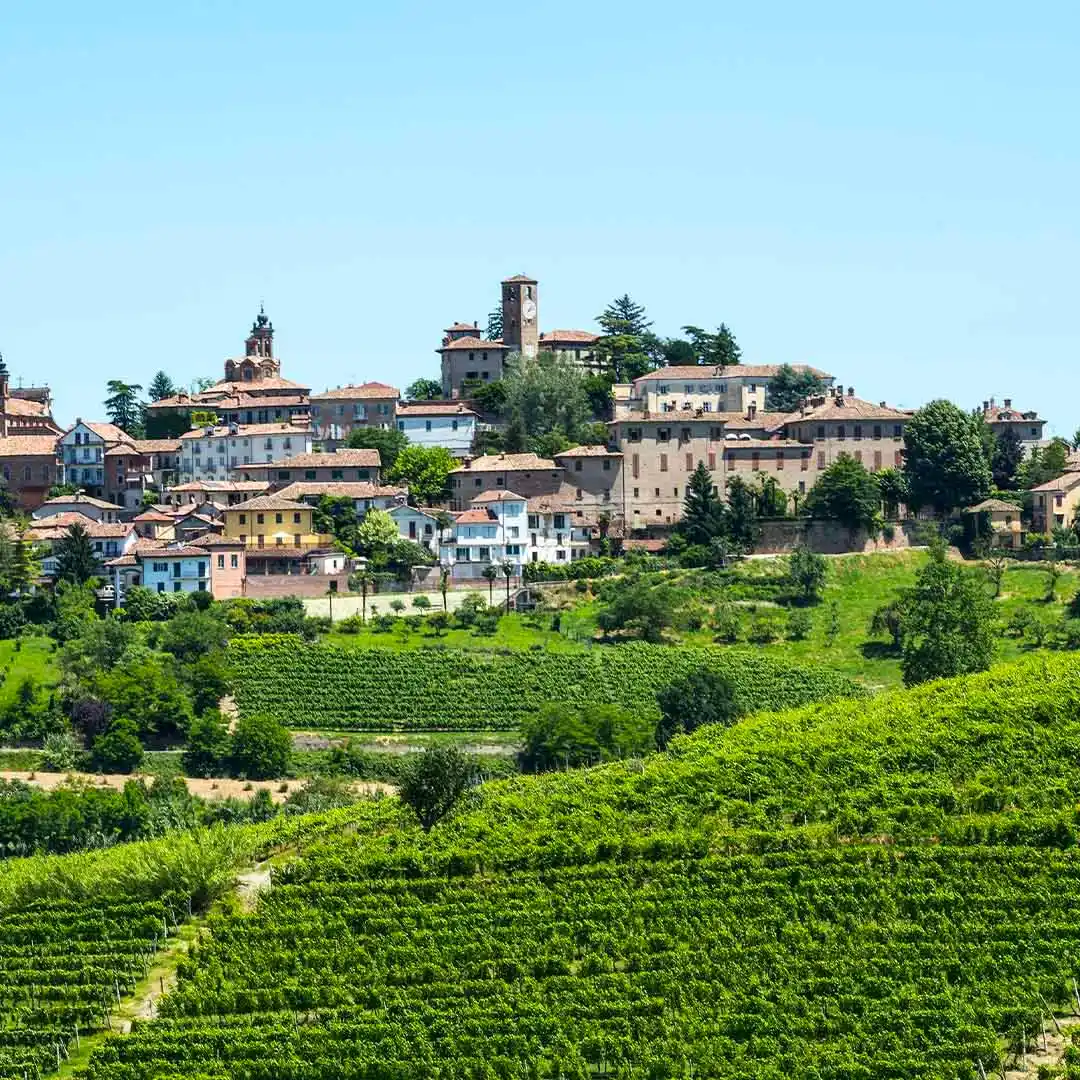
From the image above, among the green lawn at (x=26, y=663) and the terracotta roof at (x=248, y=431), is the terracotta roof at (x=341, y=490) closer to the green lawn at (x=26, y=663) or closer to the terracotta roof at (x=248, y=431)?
the terracotta roof at (x=248, y=431)

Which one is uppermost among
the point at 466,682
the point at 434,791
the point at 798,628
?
the point at 798,628

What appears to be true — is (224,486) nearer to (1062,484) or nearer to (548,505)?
(548,505)

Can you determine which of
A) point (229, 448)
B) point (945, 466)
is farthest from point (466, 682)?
point (229, 448)

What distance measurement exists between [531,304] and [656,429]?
16474mm

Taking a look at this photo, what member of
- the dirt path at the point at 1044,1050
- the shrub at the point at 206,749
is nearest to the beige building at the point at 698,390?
the shrub at the point at 206,749

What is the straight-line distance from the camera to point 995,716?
52.9 meters

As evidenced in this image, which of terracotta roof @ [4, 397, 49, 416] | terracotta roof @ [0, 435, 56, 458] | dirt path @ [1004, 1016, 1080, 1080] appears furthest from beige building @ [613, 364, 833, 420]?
dirt path @ [1004, 1016, 1080, 1080]

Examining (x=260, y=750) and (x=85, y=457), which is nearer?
(x=260, y=750)

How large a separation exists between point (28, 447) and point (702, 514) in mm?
30221

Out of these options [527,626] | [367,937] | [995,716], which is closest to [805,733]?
[995,716]

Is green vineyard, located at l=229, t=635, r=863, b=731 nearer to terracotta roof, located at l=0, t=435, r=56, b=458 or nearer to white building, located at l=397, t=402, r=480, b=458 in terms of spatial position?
white building, located at l=397, t=402, r=480, b=458

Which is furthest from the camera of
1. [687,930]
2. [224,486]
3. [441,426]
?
[441,426]

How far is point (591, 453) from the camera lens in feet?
300

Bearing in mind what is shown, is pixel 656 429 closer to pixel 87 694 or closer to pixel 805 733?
pixel 87 694
